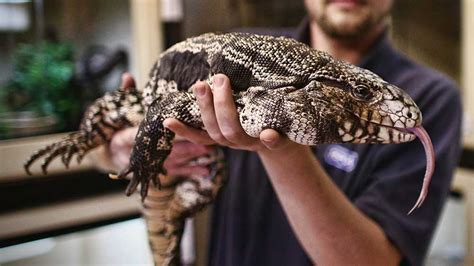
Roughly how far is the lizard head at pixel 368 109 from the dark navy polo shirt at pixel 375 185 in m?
0.38

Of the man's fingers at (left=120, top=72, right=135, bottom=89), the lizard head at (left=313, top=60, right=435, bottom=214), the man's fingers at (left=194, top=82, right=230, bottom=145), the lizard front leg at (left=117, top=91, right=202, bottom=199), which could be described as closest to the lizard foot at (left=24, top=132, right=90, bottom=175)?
the man's fingers at (left=120, top=72, right=135, bottom=89)

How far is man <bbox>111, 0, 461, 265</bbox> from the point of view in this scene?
900mm

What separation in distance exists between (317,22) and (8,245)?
0.70 metres

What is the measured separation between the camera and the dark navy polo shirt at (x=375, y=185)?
1.03m

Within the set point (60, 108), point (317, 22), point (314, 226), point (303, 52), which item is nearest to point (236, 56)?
point (303, 52)

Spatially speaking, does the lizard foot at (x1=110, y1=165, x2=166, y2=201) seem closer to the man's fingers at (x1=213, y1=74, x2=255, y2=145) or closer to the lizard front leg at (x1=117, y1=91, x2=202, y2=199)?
the lizard front leg at (x1=117, y1=91, x2=202, y2=199)

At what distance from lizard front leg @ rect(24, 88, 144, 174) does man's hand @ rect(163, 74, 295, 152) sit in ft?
0.85

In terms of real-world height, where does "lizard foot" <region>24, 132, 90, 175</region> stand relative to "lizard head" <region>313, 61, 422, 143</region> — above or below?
below

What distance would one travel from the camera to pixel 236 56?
2.26ft

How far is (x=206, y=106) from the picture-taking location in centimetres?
68

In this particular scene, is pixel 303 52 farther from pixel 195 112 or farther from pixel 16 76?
pixel 16 76

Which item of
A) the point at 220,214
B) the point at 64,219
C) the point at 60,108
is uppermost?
the point at 60,108

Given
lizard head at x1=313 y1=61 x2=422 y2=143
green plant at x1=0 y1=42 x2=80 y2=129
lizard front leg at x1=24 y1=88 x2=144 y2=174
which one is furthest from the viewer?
green plant at x1=0 y1=42 x2=80 y2=129

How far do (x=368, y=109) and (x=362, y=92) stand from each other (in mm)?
20
